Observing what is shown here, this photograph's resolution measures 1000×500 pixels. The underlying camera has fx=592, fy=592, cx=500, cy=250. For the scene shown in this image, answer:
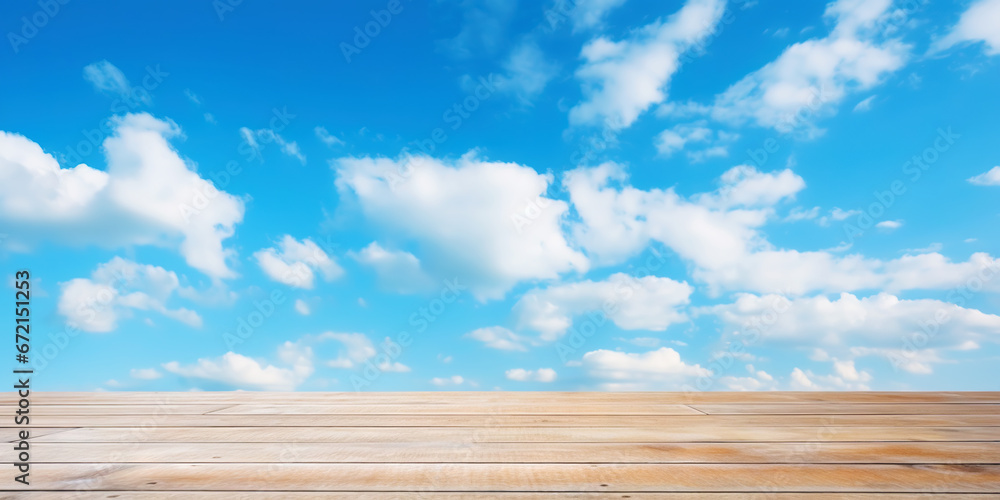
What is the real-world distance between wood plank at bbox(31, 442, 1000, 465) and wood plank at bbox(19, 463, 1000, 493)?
60mm

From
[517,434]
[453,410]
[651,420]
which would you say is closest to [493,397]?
[453,410]

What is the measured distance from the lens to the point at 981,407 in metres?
2.57

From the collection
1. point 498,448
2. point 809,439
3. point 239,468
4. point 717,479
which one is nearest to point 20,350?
point 239,468

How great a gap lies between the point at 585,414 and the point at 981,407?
1.77 metres

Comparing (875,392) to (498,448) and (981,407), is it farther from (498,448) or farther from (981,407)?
(498,448)

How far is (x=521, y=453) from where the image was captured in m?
1.53

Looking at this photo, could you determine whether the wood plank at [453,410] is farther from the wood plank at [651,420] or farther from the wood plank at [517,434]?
the wood plank at [517,434]

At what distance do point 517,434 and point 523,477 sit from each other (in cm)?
53

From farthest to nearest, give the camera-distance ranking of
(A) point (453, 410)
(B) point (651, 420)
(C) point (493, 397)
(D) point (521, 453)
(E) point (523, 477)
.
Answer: (C) point (493, 397), (A) point (453, 410), (B) point (651, 420), (D) point (521, 453), (E) point (523, 477)

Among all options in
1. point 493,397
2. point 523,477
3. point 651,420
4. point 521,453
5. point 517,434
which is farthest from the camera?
point 493,397

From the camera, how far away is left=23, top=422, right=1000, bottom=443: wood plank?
1749 mm

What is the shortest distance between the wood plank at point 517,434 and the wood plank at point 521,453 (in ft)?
0.26

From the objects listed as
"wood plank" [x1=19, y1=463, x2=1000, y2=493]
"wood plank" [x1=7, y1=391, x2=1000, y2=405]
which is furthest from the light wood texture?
"wood plank" [x1=7, y1=391, x2=1000, y2=405]

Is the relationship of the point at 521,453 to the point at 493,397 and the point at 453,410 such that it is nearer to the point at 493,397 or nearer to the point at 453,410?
the point at 453,410
